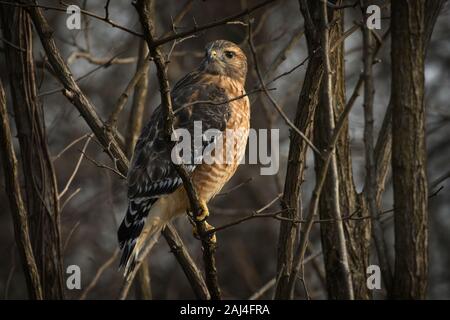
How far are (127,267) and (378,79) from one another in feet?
21.2

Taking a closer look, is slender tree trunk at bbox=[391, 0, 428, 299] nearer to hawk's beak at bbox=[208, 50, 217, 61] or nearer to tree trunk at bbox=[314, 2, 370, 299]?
tree trunk at bbox=[314, 2, 370, 299]

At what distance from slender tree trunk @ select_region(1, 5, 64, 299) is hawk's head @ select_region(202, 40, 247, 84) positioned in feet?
4.43

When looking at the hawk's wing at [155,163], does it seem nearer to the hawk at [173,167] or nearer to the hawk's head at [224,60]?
the hawk at [173,167]

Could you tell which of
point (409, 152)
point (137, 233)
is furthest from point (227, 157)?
point (409, 152)

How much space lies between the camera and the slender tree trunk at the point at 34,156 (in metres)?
4.48

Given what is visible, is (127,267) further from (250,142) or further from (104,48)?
(104,48)

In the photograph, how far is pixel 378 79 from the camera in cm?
1008

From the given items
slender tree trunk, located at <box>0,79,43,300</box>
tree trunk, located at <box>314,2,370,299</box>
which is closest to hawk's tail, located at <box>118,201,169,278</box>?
Result: slender tree trunk, located at <box>0,79,43,300</box>

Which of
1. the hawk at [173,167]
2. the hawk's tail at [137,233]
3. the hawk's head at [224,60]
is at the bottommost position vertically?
the hawk's tail at [137,233]

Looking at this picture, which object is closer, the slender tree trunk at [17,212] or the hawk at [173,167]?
the slender tree trunk at [17,212]

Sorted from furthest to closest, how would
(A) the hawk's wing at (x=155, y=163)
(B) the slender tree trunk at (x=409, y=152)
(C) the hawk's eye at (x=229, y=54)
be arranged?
(C) the hawk's eye at (x=229, y=54)
(A) the hawk's wing at (x=155, y=163)
(B) the slender tree trunk at (x=409, y=152)

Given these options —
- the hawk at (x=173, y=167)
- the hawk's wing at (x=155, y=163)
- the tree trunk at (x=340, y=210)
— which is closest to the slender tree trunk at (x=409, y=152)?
the tree trunk at (x=340, y=210)

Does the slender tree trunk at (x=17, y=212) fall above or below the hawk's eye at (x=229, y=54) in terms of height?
below
